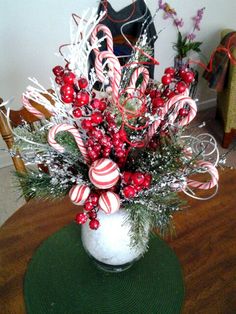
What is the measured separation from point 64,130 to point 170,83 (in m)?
0.22

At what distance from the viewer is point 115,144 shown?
1.75ft

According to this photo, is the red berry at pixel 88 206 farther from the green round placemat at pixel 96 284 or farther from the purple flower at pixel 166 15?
the purple flower at pixel 166 15

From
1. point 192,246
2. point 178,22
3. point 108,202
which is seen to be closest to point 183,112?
point 108,202

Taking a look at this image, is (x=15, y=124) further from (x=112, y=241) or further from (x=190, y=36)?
(x=190, y=36)

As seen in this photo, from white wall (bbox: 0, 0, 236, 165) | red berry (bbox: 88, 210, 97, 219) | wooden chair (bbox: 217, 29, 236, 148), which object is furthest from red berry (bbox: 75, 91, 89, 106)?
wooden chair (bbox: 217, 29, 236, 148)

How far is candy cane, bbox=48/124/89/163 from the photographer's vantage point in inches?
20.4

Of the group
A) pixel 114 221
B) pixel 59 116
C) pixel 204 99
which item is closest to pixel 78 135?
pixel 59 116

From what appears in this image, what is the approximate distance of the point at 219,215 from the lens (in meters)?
0.87

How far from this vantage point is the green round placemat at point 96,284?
66cm

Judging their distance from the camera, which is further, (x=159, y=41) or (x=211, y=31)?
(x=211, y=31)

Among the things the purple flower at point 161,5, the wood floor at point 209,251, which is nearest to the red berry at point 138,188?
the wood floor at point 209,251

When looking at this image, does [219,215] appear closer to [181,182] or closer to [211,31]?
[181,182]

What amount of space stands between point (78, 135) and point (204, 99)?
8.45ft

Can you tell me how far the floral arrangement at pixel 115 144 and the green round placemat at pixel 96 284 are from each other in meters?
0.17
